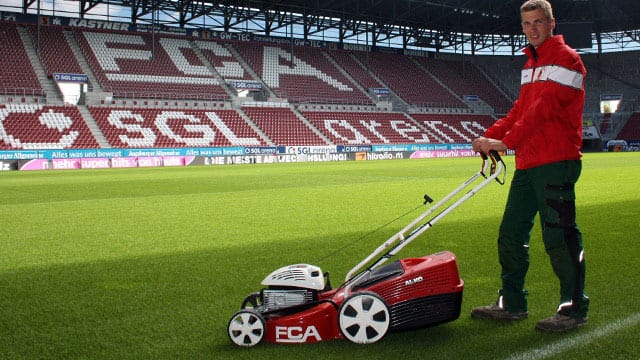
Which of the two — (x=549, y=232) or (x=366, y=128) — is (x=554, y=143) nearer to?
(x=549, y=232)

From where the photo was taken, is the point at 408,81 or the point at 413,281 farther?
the point at 408,81

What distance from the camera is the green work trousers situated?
3498 millimetres

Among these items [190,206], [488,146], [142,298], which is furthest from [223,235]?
[488,146]

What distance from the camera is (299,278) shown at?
3521mm

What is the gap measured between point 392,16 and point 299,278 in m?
49.2

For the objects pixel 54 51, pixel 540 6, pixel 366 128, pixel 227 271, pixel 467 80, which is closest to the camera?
pixel 540 6

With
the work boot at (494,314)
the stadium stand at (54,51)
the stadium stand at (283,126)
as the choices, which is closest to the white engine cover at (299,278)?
the work boot at (494,314)

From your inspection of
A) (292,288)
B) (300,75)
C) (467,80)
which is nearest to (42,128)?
(300,75)

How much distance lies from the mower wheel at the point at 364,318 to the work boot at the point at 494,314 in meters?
0.82

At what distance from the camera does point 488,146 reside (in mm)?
3453

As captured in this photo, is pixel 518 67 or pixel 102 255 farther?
pixel 518 67

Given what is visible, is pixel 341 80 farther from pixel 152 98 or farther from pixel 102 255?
pixel 102 255

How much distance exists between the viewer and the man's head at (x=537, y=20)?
3484 mm

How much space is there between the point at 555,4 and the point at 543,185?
49754 millimetres
